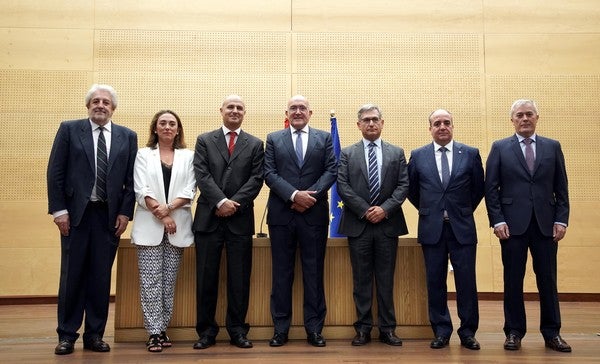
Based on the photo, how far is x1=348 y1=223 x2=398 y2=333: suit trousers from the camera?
132 inches

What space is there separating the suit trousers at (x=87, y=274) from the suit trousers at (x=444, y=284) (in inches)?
82.0

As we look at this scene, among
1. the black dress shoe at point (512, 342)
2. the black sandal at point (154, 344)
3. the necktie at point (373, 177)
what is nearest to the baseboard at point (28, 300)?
the black sandal at point (154, 344)

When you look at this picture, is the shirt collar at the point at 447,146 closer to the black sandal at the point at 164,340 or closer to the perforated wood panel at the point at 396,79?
the black sandal at the point at 164,340

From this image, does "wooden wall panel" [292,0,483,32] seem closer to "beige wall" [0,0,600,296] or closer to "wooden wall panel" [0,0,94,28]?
"beige wall" [0,0,600,296]

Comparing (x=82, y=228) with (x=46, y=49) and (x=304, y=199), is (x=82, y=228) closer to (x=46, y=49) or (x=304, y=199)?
(x=304, y=199)

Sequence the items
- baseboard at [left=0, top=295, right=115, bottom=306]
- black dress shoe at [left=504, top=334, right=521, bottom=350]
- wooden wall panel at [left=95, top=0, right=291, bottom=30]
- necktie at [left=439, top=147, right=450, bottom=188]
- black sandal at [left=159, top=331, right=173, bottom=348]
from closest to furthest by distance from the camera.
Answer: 1. black dress shoe at [left=504, top=334, right=521, bottom=350]
2. black sandal at [left=159, top=331, right=173, bottom=348]
3. necktie at [left=439, top=147, right=450, bottom=188]
4. baseboard at [left=0, top=295, right=115, bottom=306]
5. wooden wall panel at [left=95, top=0, right=291, bottom=30]

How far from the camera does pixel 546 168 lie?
3.27m

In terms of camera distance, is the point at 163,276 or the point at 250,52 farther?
the point at 250,52

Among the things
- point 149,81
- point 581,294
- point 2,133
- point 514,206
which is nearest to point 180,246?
point 514,206

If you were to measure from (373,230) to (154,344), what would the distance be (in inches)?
62.0

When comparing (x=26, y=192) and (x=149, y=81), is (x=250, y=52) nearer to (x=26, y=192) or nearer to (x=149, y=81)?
(x=149, y=81)

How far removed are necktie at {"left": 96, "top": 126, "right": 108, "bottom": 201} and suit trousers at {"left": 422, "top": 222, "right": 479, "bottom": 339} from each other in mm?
2127

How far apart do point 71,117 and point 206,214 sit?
11.8 feet

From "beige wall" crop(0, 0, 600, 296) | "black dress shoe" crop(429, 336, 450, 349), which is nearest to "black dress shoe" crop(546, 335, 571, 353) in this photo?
"black dress shoe" crop(429, 336, 450, 349)
